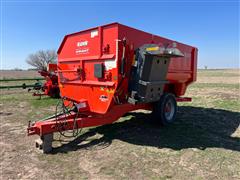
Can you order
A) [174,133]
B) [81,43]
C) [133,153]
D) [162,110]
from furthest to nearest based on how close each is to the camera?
[162,110]
[174,133]
[81,43]
[133,153]

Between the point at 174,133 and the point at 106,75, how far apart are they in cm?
221

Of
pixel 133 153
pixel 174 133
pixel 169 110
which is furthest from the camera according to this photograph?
pixel 169 110

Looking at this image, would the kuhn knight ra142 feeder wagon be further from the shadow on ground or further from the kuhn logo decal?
the shadow on ground

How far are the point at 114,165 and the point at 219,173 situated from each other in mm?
1653

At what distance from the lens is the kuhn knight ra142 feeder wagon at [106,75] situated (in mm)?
4465

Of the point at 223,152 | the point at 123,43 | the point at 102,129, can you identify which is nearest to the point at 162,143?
the point at 223,152

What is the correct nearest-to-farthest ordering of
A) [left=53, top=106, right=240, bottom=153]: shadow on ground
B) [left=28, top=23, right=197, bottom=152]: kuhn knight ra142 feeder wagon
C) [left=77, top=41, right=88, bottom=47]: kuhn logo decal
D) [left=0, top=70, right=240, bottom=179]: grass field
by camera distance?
[left=0, top=70, right=240, bottom=179]: grass field, [left=28, top=23, right=197, bottom=152]: kuhn knight ra142 feeder wagon, [left=53, top=106, right=240, bottom=153]: shadow on ground, [left=77, top=41, right=88, bottom=47]: kuhn logo decal

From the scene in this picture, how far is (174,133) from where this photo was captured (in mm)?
5363

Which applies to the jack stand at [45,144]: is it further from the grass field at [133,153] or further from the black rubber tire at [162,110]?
the black rubber tire at [162,110]

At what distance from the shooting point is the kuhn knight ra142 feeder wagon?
176 inches

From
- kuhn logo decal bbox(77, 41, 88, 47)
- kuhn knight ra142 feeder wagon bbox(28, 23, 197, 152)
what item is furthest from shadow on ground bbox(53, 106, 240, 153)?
kuhn logo decal bbox(77, 41, 88, 47)

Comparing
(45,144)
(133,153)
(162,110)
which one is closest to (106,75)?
(133,153)

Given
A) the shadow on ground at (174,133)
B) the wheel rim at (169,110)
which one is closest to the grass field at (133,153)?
the shadow on ground at (174,133)

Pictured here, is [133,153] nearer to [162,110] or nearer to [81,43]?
[162,110]
